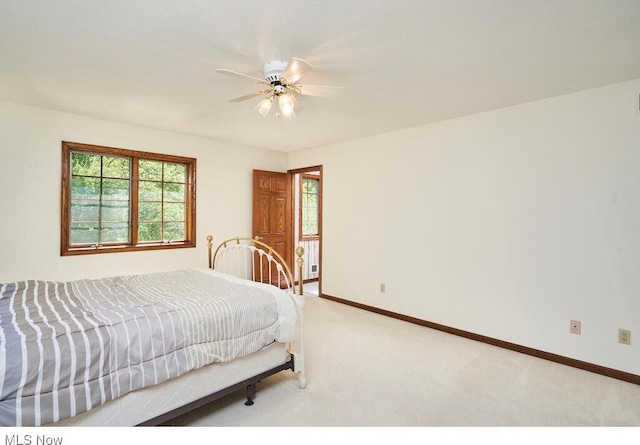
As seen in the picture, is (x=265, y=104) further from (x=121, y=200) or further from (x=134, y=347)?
(x=121, y=200)

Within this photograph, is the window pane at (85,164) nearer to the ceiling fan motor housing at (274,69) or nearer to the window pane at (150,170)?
the window pane at (150,170)

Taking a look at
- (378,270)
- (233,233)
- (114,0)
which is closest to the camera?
(114,0)

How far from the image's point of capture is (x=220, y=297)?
7.27 ft

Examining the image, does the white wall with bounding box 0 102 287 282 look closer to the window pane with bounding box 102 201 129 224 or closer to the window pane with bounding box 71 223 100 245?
the window pane with bounding box 71 223 100 245

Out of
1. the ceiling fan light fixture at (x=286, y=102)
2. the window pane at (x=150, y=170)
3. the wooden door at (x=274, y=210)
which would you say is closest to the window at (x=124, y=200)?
the window pane at (x=150, y=170)

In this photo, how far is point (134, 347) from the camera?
1.66m

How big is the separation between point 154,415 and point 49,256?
2.69 meters

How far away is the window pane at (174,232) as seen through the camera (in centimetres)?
437

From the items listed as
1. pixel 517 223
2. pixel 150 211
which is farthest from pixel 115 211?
pixel 517 223

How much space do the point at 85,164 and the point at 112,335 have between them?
297 centimetres

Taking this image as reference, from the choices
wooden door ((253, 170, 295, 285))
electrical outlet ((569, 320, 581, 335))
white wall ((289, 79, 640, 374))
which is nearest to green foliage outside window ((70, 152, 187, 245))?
wooden door ((253, 170, 295, 285))
